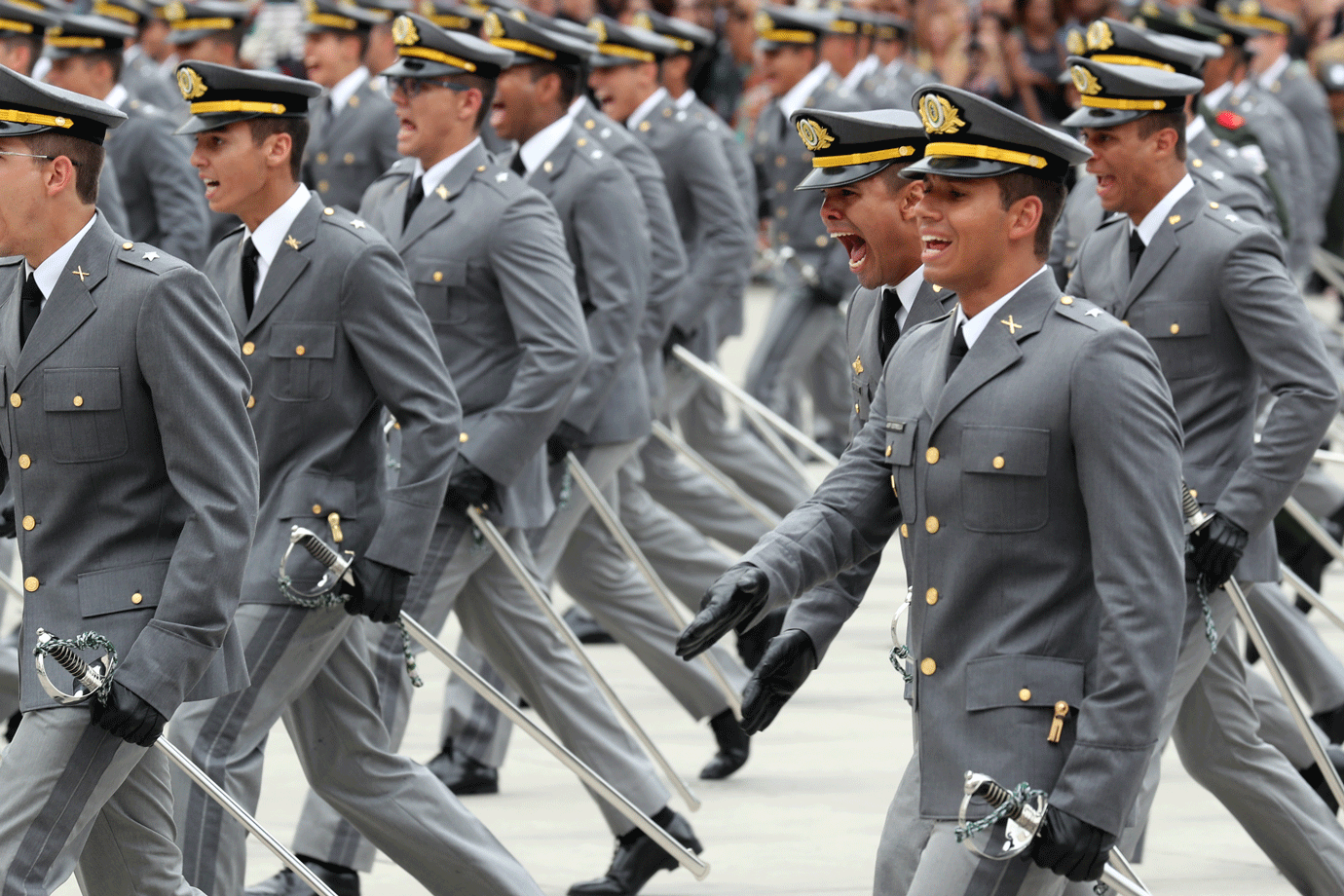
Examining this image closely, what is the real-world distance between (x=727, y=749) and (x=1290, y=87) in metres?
8.40

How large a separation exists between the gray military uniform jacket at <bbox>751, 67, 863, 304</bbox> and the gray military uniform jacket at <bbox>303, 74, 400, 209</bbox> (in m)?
1.86

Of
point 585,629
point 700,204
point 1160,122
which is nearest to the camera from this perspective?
point 1160,122

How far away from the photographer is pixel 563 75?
6.74 meters

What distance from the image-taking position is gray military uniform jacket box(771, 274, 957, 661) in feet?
13.1

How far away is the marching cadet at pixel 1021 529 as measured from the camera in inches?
132

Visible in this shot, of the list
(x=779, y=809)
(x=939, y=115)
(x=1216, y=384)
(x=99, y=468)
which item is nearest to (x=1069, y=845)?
(x=939, y=115)

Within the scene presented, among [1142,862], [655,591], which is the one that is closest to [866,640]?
[655,591]

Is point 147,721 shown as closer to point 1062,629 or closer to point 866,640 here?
point 1062,629

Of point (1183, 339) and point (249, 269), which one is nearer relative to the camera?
point (249, 269)

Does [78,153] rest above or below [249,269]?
above

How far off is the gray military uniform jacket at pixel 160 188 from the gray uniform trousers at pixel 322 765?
4416 millimetres

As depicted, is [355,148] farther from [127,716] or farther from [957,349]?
[957,349]

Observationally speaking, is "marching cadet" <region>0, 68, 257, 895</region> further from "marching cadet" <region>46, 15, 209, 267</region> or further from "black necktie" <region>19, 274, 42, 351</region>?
"marching cadet" <region>46, 15, 209, 267</region>

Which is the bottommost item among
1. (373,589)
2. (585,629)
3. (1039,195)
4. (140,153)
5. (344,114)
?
(585,629)
